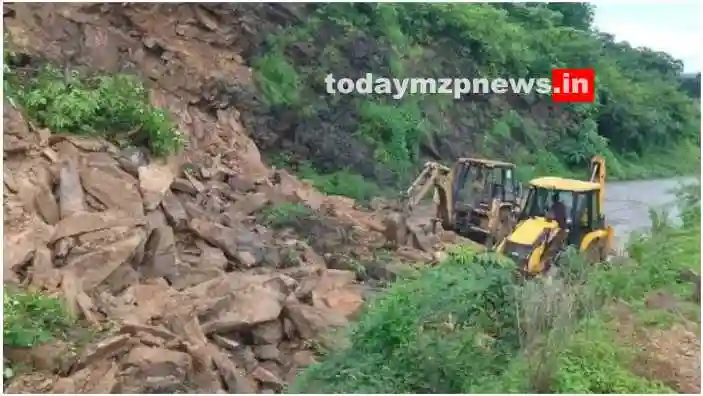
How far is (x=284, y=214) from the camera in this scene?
24.2 ft

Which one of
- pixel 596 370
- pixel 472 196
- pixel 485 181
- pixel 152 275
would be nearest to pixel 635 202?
pixel 485 181

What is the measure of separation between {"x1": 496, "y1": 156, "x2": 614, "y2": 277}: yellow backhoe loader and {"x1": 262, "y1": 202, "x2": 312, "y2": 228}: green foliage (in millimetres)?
2095

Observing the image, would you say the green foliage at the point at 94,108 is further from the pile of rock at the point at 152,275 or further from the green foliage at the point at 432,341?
the green foliage at the point at 432,341

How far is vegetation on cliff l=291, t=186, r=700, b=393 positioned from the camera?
403 centimetres

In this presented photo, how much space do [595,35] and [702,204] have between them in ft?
4.82

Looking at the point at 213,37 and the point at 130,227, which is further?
the point at 213,37

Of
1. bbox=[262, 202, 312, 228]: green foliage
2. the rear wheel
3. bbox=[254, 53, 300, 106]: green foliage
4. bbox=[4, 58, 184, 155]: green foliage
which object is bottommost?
the rear wheel

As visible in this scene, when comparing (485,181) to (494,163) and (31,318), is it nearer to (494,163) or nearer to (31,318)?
(494,163)

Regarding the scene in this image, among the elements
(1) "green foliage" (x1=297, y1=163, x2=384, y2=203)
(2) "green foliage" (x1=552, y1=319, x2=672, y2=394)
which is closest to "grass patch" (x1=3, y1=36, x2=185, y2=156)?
(1) "green foliage" (x1=297, y1=163, x2=384, y2=203)

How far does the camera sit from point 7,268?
5.06 meters

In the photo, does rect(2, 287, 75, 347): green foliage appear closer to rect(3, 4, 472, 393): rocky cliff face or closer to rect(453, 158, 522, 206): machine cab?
rect(3, 4, 472, 393): rocky cliff face

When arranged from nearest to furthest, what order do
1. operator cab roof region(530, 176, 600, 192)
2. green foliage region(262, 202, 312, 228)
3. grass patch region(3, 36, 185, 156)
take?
operator cab roof region(530, 176, 600, 192)
grass patch region(3, 36, 185, 156)
green foliage region(262, 202, 312, 228)

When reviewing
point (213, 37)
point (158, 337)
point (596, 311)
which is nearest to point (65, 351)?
point (158, 337)

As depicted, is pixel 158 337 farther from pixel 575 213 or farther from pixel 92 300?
pixel 575 213
